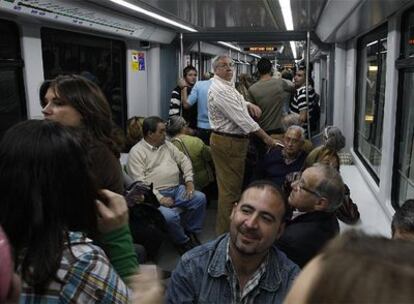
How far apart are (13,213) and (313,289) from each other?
0.74 m

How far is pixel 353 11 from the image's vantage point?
338 cm

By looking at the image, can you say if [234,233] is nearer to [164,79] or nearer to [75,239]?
[75,239]

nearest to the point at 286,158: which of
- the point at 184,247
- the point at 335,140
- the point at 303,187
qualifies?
the point at 335,140

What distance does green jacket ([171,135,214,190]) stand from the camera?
16.2 ft

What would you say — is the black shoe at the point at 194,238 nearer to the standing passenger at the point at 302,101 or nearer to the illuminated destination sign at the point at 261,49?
the standing passenger at the point at 302,101

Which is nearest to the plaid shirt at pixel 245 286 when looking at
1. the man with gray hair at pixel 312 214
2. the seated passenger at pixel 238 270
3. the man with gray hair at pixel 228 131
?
the seated passenger at pixel 238 270

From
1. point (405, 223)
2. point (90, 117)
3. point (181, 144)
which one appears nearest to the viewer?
point (90, 117)

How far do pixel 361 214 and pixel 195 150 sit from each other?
6.00 feet

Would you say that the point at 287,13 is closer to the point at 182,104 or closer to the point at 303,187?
the point at 182,104

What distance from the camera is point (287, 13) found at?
5.07 meters

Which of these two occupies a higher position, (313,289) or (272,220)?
(313,289)

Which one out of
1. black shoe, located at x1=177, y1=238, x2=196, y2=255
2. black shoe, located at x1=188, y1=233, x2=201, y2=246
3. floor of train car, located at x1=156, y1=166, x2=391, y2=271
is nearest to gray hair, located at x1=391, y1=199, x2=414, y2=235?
floor of train car, located at x1=156, y1=166, x2=391, y2=271

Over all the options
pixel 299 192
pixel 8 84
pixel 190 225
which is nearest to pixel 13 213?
pixel 299 192

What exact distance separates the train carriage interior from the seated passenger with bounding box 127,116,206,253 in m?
0.26
